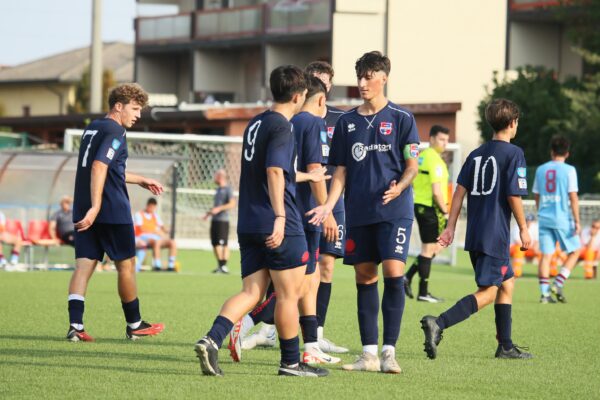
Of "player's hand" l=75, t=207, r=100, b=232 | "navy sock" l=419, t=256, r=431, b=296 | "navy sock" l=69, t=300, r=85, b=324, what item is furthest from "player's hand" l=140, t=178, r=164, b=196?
"navy sock" l=419, t=256, r=431, b=296

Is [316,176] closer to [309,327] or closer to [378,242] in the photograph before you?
[378,242]

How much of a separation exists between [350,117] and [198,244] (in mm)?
19012

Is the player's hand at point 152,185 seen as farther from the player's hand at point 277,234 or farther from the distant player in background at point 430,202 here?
the distant player in background at point 430,202

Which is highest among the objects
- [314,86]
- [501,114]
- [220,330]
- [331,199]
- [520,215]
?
[314,86]

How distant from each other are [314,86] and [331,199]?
1.07 metres

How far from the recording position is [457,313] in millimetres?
9617

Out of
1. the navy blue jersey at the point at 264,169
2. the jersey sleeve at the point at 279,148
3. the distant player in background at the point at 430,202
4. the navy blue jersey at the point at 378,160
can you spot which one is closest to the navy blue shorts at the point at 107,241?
the navy blue jersey at the point at 378,160

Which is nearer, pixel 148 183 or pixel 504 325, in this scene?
pixel 504 325

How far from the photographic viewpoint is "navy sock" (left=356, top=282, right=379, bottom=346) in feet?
29.5

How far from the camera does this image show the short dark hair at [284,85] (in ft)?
26.9

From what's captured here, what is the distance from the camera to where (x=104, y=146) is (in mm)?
10234

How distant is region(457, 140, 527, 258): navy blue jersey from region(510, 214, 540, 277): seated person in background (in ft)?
38.9

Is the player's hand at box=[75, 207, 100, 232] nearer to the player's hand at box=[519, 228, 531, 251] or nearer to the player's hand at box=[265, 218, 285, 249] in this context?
the player's hand at box=[265, 218, 285, 249]

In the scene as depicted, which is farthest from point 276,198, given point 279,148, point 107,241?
point 107,241
